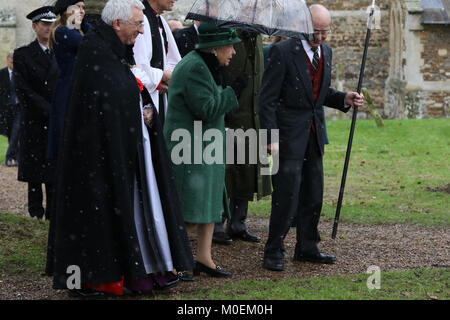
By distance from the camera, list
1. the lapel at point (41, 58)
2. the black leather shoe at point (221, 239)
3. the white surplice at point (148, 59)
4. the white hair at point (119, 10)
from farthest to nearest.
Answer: the lapel at point (41, 58) < the black leather shoe at point (221, 239) < the white surplice at point (148, 59) < the white hair at point (119, 10)

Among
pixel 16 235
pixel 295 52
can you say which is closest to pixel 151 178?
pixel 295 52

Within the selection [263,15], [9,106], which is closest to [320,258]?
[263,15]

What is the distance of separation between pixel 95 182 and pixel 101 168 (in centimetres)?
10

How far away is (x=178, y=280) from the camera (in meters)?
5.57

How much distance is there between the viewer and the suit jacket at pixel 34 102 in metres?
8.23

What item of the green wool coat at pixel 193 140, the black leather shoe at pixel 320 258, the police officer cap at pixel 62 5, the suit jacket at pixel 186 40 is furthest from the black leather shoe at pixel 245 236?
the police officer cap at pixel 62 5

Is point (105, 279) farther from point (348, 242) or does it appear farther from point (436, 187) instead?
point (436, 187)

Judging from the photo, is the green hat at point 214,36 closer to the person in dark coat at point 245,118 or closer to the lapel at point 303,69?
the lapel at point 303,69

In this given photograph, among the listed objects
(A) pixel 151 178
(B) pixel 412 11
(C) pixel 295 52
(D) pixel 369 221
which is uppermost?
(B) pixel 412 11

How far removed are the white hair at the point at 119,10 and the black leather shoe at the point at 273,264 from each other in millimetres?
2359

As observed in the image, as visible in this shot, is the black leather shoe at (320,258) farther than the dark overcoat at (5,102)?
No

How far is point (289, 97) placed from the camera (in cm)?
641

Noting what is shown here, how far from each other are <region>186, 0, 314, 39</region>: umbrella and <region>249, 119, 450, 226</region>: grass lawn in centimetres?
321

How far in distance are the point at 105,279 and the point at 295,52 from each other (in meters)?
2.54
